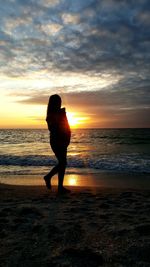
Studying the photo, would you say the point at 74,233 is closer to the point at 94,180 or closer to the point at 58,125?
the point at 58,125

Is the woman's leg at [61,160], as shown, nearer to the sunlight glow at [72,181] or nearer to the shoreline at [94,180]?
the shoreline at [94,180]

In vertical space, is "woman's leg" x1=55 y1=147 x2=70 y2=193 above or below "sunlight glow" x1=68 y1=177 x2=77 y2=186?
above

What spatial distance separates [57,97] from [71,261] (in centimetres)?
381

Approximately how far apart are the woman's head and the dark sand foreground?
189 cm

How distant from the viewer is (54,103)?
592 cm

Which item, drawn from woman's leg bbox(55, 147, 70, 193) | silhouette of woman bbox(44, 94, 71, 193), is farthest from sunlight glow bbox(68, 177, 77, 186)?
silhouette of woman bbox(44, 94, 71, 193)

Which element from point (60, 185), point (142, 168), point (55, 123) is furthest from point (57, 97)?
point (142, 168)

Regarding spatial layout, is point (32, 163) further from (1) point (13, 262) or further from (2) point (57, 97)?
(1) point (13, 262)

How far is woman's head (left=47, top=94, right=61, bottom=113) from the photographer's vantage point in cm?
591

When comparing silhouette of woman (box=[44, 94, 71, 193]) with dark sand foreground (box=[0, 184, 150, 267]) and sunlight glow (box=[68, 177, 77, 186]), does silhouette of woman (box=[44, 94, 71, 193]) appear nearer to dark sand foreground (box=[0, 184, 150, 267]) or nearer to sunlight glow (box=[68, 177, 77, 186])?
dark sand foreground (box=[0, 184, 150, 267])

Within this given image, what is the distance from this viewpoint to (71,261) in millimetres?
2650

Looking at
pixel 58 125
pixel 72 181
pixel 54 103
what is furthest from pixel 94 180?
pixel 54 103

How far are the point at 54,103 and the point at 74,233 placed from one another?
3.13m

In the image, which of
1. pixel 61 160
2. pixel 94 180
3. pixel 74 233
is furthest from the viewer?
pixel 94 180
